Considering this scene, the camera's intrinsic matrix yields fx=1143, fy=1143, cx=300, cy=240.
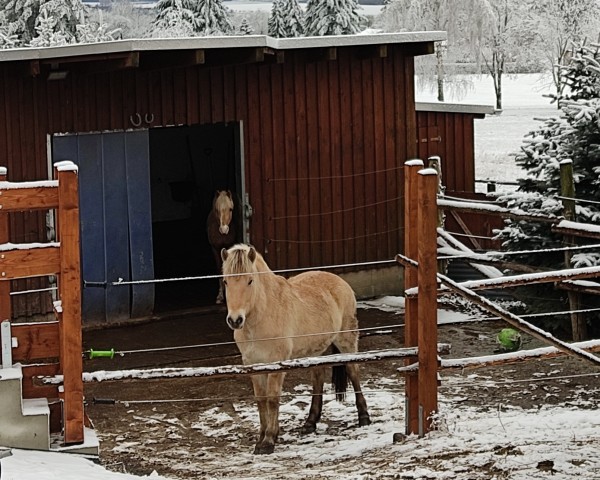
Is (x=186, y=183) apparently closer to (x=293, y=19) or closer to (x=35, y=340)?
(x=35, y=340)

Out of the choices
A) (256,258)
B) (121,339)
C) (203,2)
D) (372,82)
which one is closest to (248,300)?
(256,258)

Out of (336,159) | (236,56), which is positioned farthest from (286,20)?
(236,56)

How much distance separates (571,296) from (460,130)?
5507mm

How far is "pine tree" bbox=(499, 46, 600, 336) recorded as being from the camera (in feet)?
38.7

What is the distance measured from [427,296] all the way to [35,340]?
98.9 inches

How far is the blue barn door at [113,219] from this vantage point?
12648 mm

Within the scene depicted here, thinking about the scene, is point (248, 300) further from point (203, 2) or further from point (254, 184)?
point (203, 2)

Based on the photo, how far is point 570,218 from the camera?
11.6 meters

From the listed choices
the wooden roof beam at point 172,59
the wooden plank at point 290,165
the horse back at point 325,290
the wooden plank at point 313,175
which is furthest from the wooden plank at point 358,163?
the horse back at point 325,290

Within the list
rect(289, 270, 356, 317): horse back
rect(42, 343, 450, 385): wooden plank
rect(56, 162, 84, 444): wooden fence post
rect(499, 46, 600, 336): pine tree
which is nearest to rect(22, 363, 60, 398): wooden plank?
rect(56, 162, 84, 444): wooden fence post

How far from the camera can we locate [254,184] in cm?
1355

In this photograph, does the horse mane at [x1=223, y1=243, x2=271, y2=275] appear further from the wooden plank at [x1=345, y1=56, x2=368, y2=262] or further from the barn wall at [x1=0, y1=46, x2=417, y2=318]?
the wooden plank at [x1=345, y1=56, x2=368, y2=262]

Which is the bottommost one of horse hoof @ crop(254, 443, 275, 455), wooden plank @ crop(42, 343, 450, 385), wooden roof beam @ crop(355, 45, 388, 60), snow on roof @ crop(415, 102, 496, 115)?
horse hoof @ crop(254, 443, 275, 455)

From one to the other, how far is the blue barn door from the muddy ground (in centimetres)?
42
